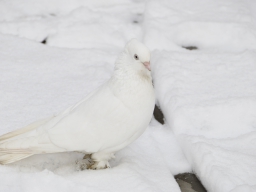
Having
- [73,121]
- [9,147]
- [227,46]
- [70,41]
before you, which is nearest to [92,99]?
[73,121]

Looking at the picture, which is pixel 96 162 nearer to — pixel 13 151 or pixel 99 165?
pixel 99 165

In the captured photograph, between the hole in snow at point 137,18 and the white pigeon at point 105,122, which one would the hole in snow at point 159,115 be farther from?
the hole in snow at point 137,18

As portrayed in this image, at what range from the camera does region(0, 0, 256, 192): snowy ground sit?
2.38m

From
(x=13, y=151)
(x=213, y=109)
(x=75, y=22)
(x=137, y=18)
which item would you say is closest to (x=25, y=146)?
(x=13, y=151)

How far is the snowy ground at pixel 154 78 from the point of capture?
238 cm

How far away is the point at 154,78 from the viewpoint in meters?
3.41

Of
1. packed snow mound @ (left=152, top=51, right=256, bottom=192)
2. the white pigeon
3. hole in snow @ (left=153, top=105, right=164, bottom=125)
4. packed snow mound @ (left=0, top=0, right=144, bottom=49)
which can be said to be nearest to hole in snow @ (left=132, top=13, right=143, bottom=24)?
packed snow mound @ (left=0, top=0, right=144, bottom=49)

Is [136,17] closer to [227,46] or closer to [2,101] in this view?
[227,46]

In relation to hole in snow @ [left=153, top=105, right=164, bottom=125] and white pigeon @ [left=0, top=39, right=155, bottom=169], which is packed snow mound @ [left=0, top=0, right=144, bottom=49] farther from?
white pigeon @ [left=0, top=39, right=155, bottom=169]

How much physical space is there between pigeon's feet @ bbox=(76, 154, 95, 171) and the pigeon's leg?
0.05 metres

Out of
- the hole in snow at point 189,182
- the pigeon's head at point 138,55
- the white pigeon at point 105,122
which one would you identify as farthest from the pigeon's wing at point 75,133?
the hole in snow at point 189,182

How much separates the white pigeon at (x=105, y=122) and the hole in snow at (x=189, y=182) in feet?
1.33

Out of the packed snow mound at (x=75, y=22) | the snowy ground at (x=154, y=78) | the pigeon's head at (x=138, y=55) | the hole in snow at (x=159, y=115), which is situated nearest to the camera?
the pigeon's head at (x=138, y=55)

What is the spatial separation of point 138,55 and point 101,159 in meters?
0.61
